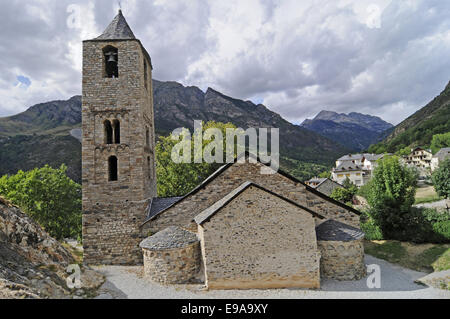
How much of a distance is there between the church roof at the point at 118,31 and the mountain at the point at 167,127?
58.1 m

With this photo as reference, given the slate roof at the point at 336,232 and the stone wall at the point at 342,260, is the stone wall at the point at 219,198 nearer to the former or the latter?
the slate roof at the point at 336,232

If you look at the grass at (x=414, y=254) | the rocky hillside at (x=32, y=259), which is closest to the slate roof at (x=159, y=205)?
the rocky hillside at (x=32, y=259)

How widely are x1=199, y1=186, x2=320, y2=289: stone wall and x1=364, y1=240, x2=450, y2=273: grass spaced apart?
7639 millimetres

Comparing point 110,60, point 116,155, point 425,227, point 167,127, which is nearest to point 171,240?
point 116,155

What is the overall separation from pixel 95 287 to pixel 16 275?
10.7ft

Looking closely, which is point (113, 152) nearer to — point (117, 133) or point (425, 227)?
point (117, 133)

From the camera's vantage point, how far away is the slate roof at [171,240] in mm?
11562

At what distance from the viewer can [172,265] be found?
1145 centimetres

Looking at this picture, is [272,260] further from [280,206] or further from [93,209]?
[93,209]

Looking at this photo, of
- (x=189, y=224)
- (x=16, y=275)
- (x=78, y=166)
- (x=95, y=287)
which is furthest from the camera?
(x=78, y=166)

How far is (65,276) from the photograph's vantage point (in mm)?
10797

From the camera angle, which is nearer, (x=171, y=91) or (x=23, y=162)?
(x=23, y=162)

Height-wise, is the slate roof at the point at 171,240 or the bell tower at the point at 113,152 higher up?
the bell tower at the point at 113,152

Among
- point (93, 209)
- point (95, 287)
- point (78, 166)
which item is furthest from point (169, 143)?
point (78, 166)
